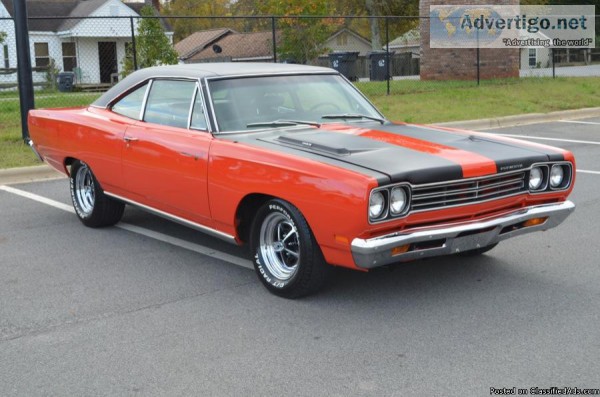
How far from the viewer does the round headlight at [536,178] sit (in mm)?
5223

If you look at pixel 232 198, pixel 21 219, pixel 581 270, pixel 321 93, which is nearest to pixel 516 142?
pixel 581 270

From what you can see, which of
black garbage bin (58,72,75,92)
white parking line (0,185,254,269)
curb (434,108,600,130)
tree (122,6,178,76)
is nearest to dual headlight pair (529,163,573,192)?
white parking line (0,185,254,269)

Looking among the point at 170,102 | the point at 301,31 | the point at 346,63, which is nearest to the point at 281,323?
the point at 170,102

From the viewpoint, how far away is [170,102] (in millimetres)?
6305

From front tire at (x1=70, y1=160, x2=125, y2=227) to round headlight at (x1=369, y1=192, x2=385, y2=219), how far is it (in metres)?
3.16

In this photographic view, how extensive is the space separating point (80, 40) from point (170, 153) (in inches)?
1533

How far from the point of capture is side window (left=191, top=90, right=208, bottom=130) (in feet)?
19.0

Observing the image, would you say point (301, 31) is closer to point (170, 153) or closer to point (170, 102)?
point (170, 102)

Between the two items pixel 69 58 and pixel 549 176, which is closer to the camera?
pixel 549 176

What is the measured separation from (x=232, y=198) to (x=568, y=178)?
7.53 feet

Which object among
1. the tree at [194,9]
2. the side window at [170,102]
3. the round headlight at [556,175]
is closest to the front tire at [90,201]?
the side window at [170,102]

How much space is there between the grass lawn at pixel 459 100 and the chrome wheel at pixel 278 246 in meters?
7.36

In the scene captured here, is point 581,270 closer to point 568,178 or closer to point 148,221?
point 568,178

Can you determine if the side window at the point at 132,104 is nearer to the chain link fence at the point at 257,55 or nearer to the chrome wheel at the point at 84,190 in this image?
the chrome wheel at the point at 84,190
